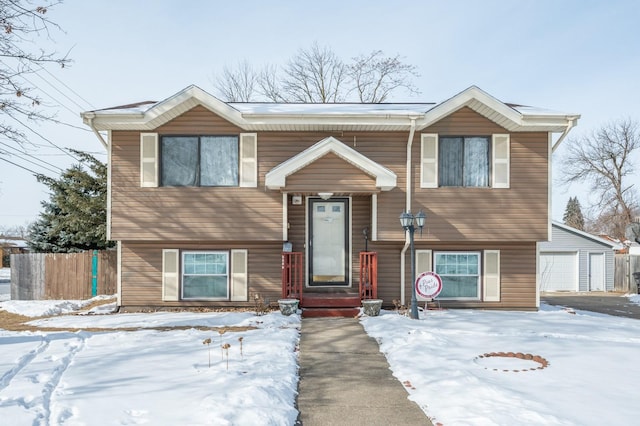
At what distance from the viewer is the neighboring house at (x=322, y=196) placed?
9461 mm

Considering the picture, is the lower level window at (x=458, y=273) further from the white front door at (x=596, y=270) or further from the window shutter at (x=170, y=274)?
the white front door at (x=596, y=270)

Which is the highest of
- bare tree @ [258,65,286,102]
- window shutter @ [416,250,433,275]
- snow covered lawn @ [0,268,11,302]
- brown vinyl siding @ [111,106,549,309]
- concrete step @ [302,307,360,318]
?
Answer: bare tree @ [258,65,286,102]

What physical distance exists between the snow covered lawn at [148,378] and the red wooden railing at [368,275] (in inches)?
88.0

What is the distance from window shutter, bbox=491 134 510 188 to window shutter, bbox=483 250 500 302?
68.8 inches

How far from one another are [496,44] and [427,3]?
2.52m

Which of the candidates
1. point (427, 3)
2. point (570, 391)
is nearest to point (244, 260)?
point (570, 391)

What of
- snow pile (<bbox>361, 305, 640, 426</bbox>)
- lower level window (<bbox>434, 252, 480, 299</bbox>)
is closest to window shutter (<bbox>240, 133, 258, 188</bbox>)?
snow pile (<bbox>361, 305, 640, 426</bbox>)

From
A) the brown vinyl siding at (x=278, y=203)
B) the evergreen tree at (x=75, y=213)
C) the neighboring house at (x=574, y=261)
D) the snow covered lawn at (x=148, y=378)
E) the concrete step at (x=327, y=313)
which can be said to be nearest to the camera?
the snow covered lawn at (x=148, y=378)

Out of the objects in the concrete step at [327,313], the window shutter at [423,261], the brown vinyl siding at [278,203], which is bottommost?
the concrete step at [327,313]

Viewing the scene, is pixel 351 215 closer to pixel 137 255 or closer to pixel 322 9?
pixel 137 255

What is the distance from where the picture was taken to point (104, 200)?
15.8 meters

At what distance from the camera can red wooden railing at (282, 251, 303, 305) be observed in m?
9.41

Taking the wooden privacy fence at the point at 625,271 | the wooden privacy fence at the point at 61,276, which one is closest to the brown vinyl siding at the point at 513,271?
the wooden privacy fence at the point at 61,276

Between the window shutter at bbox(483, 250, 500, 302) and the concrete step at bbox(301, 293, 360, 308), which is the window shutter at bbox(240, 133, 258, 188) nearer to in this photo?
the concrete step at bbox(301, 293, 360, 308)
